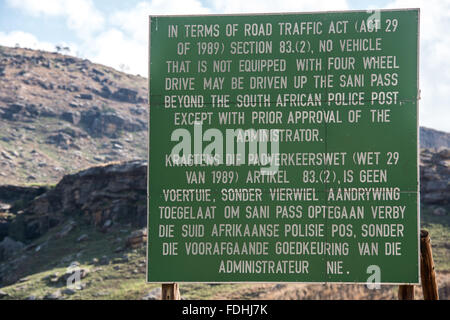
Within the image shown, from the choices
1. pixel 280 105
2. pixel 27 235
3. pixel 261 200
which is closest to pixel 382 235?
pixel 261 200

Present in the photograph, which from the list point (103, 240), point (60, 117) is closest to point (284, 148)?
point (103, 240)

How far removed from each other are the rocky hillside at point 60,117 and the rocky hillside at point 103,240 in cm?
2824

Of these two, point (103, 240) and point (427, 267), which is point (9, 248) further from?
point (427, 267)

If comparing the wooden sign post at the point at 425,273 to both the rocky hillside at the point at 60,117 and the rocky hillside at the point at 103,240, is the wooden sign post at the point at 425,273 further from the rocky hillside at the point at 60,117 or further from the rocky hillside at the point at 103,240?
the rocky hillside at the point at 60,117

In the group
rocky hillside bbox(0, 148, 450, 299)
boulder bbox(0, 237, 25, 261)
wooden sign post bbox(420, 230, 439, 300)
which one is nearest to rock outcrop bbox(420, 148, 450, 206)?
rocky hillside bbox(0, 148, 450, 299)

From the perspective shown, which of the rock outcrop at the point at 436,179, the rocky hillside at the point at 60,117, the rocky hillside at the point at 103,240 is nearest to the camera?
the rocky hillside at the point at 103,240

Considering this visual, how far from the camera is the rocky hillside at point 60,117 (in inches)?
3147

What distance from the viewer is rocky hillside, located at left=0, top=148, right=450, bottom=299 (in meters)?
27.8

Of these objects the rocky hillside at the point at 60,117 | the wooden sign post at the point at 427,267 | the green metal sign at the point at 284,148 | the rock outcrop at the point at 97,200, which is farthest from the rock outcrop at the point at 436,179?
the rocky hillside at the point at 60,117

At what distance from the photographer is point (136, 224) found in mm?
39219

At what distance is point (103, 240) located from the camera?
37938 mm

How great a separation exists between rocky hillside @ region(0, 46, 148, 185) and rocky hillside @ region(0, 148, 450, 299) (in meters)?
28.2

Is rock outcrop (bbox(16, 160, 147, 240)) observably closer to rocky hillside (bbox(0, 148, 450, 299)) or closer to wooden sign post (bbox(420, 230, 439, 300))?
rocky hillside (bbox(0, 148, 450, 299))

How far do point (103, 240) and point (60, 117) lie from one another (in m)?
60.1
